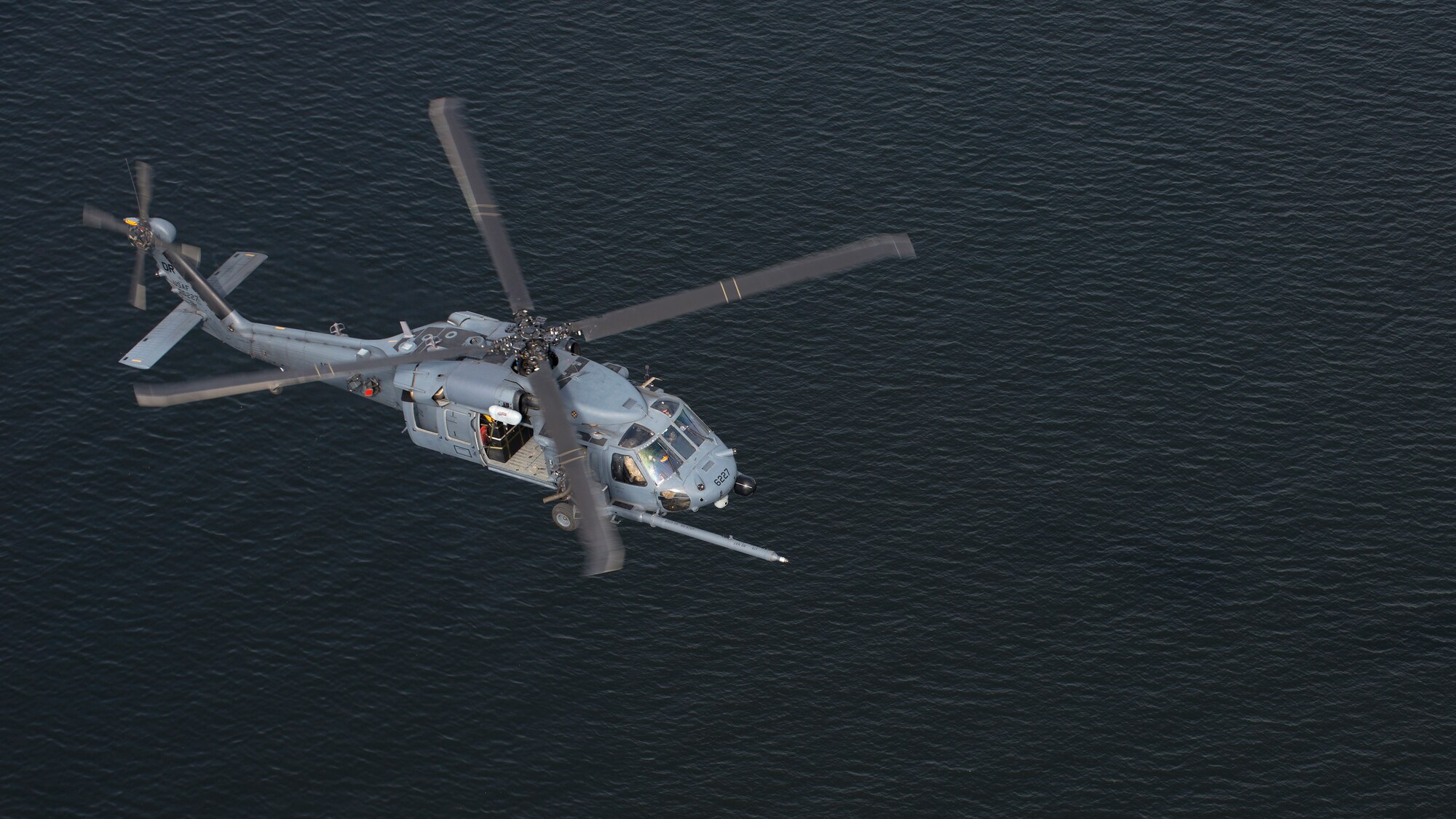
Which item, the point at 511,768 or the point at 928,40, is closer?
the point at 511,768

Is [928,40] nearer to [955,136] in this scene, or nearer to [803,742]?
[955,136]

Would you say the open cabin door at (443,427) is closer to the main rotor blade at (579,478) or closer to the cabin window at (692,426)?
the main rotor blade at (579,478)

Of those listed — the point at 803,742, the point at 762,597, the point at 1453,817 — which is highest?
the point at 762,597

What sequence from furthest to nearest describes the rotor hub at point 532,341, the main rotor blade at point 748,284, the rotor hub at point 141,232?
the rotor hub at point 141,232 → the rotor hub at point 532,341 → the main rotor blade at point 748,284

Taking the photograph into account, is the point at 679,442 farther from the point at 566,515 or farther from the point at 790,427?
the point at 790,427

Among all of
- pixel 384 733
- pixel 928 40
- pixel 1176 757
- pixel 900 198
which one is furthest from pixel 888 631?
pixel 928 40

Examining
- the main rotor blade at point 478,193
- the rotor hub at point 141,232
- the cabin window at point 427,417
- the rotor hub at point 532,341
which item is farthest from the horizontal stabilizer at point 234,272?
the rotor hub at point 532,341

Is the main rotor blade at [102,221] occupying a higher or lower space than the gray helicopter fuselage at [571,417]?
higher

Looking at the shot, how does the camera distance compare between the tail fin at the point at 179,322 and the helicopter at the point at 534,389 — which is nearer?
the helicopter at the point at 534,389

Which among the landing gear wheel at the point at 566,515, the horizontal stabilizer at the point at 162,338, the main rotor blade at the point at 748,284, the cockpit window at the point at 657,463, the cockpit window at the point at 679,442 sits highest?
the horizontal stabilizer at the point at 162,338
